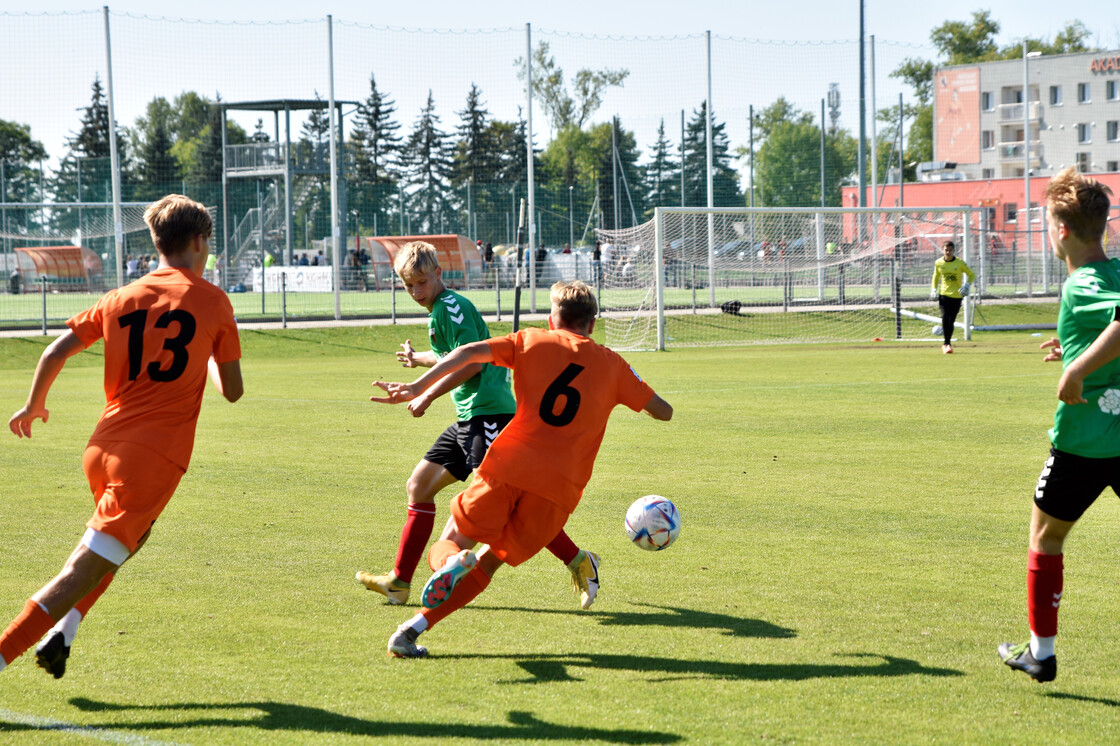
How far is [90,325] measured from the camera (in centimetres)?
434

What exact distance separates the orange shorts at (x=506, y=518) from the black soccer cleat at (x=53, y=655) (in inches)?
61.4

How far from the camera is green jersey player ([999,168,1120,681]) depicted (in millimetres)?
4242

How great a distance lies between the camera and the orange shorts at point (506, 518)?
473cm

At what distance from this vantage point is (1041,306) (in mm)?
33625

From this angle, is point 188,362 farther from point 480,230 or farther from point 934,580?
point 480,230

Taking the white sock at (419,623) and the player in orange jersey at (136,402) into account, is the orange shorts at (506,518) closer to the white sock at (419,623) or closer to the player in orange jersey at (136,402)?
A: the white sock at (419,623)

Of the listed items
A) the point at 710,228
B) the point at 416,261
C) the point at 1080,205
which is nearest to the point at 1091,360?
the point at 1080,205

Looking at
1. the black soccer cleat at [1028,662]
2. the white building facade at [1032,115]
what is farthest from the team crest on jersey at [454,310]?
the white building facade at [1032,115]

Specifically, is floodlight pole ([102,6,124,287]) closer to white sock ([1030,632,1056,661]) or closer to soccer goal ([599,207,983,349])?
soccer goal ([599,207,983,349])

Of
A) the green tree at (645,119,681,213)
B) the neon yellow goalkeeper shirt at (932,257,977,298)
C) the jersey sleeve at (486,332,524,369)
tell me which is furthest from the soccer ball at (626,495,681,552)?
the green tree at (645,119,681,213)

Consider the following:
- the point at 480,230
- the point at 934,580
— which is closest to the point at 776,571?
the point at 934,580

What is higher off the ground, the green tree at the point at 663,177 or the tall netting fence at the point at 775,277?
the green tree at the point at 663,177

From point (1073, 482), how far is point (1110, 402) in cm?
32

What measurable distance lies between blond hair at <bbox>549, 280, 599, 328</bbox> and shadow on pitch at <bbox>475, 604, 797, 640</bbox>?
4.70 ft
